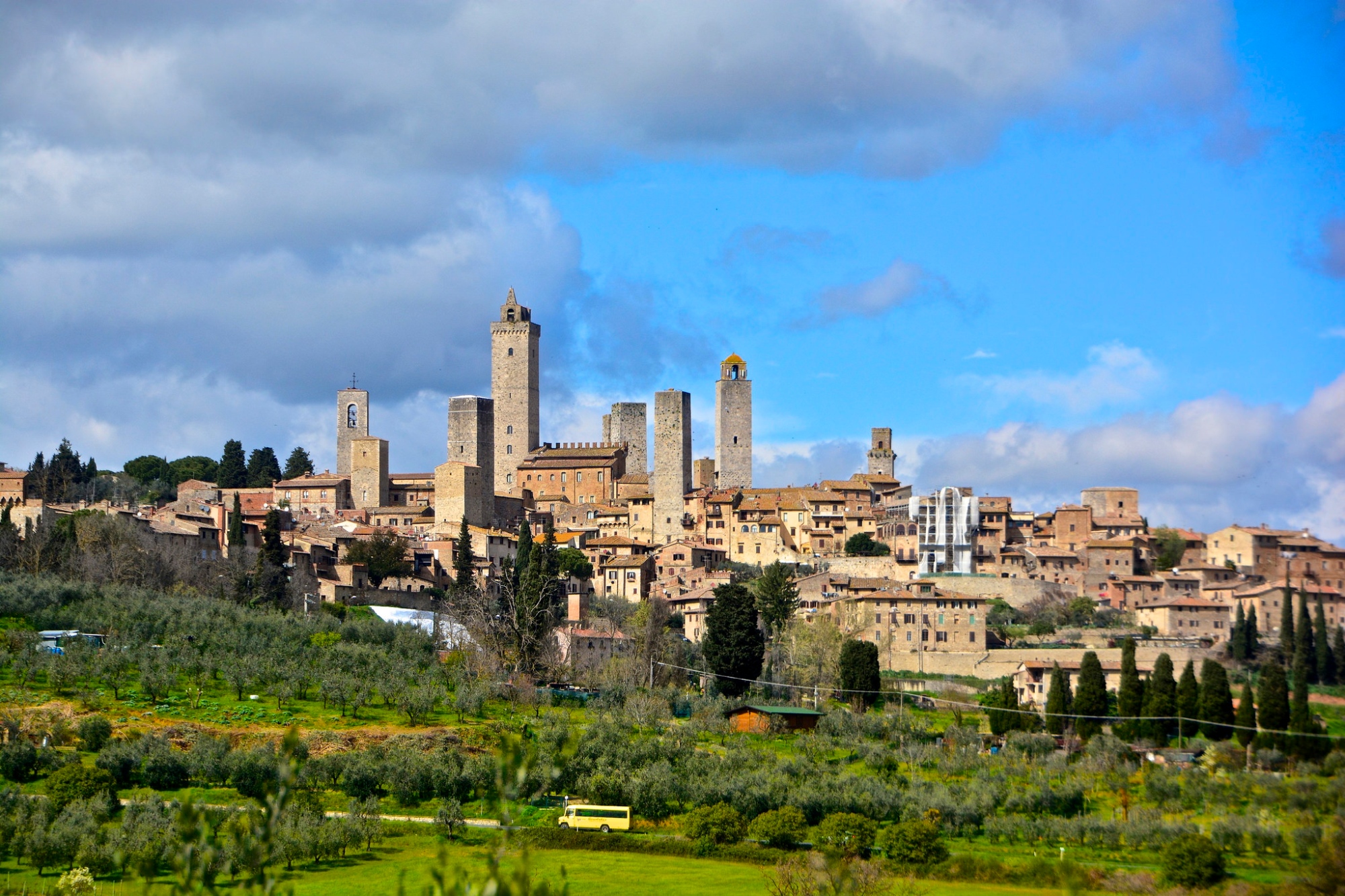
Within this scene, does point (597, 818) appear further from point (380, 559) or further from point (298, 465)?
point (298, 465)

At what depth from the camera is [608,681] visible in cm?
4572

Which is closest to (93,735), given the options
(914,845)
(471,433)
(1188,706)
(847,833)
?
(847,833)

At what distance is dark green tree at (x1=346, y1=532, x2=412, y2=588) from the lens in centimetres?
6303

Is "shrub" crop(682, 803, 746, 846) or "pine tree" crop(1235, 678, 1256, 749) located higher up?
"pine tree" crop(1235, 678, 1256, 749)

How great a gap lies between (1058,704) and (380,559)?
31.6 m

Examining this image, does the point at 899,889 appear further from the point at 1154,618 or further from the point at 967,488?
the point at 967,488

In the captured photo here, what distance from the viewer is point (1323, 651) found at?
44406 millimetres

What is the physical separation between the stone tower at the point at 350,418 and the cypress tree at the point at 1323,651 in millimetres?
61868

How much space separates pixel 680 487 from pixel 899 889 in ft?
199

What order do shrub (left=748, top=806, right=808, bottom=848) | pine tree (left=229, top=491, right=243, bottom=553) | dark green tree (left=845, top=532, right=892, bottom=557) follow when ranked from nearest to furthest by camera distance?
1. shrub (left=748, top=806, right=808, bottom=848)
2. pine tree (left=229, top=491, right=243, bottom=553)
3. dark green tree (left=845, top=532, right=892, bottom=557)

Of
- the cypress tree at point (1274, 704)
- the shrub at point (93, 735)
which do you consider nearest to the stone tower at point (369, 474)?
the shrub at point (93, 735)

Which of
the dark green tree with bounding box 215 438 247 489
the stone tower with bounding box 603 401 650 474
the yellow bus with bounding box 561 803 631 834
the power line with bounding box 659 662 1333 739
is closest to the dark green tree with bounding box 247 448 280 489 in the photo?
the dark green tree with bounding box 215 438 247 489

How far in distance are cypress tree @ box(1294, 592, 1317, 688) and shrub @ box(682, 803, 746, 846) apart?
19.0 meters

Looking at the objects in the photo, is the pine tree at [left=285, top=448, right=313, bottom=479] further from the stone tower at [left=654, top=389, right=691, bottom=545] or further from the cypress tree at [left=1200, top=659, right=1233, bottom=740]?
the cypress tree at [left=1200, top=659, right=1233, bottom=740]
